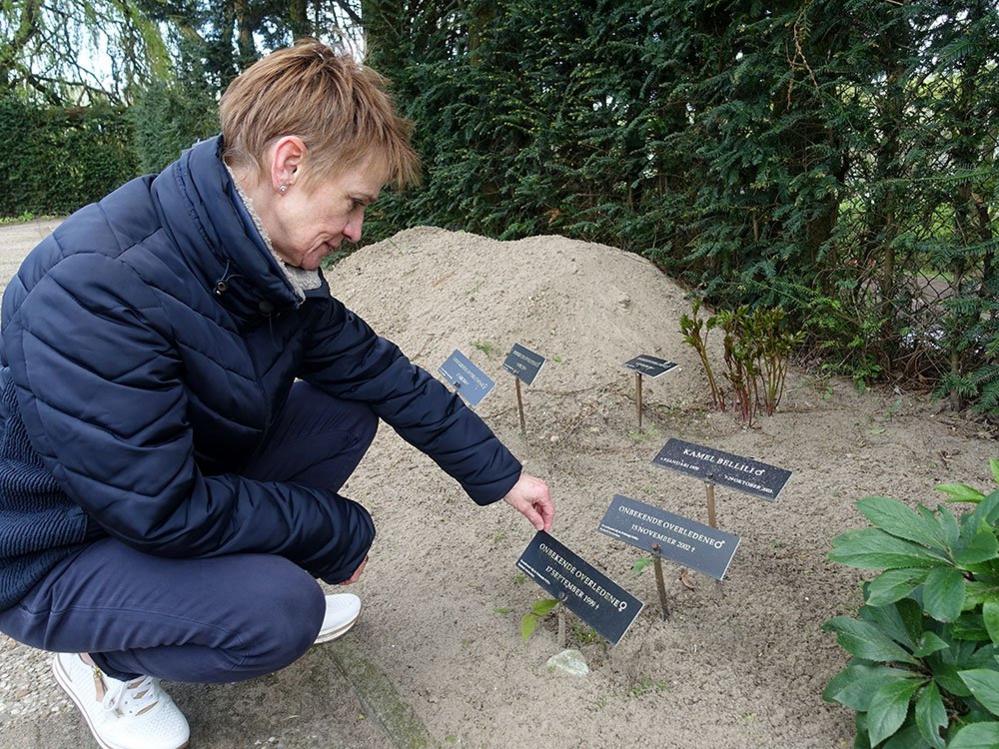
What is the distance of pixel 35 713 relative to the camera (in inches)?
77.4

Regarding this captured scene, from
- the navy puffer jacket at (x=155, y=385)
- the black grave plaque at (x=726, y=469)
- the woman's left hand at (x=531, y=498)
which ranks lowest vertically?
the black grave plaque at (x=726, y=469)

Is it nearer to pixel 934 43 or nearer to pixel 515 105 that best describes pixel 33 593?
pixel 934 43

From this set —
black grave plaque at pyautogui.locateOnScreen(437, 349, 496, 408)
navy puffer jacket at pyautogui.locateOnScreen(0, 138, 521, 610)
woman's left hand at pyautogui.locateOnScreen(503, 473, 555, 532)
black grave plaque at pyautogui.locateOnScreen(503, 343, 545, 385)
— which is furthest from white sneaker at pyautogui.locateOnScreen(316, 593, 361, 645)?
black grave plaque at pyautogui.locateOnScreen(503, 343, 545, 385)

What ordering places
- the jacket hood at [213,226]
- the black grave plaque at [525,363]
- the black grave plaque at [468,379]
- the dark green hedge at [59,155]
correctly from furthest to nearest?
the dark green hedge at [59,155], the black grave plaque at [525,363], the black grave plaque at [468,379], the jacket hood at [213,226]

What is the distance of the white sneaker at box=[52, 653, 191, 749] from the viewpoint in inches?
67.8

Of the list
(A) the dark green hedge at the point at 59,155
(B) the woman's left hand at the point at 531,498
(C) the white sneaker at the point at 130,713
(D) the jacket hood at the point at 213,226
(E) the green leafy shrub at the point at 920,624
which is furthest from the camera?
(A) the dark green hedge at the point at 59,155

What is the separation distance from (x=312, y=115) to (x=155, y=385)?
624 mm

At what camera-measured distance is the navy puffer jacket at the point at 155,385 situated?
1.36 meters

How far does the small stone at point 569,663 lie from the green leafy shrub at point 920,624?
0.59m

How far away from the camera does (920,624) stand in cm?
142

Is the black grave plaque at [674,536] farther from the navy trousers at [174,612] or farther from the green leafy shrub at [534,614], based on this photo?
the navy trousers at [174,612]

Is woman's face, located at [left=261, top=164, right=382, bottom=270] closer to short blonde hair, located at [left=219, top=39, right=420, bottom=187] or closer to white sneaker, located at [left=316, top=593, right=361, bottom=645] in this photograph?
short blonde hair, located at [left=219, top=39, right=420, bottom=187]

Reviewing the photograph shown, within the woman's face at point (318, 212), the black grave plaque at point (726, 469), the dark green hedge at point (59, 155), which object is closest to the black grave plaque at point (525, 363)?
the black grave plaque at point (726, 469)

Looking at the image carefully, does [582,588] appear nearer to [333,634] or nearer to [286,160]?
[333,634]
